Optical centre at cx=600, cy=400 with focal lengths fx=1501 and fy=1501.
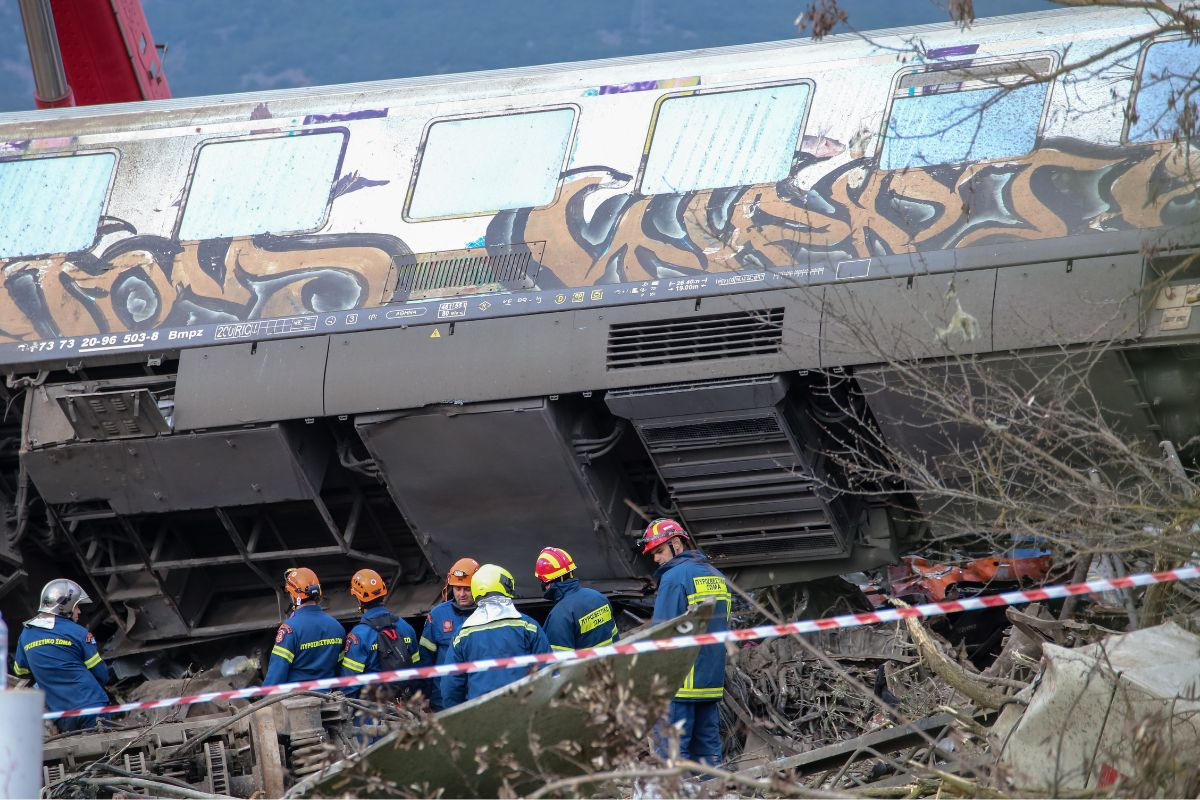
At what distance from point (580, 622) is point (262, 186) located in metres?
3.70

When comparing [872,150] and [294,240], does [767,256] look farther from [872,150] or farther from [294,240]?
[294,240]

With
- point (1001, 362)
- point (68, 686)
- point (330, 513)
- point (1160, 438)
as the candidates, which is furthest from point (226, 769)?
point (1160, 438)

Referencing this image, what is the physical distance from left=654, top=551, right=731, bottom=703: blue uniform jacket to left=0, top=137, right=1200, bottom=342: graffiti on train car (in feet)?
5.72

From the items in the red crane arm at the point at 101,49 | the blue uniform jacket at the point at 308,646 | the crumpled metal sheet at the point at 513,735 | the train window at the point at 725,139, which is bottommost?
the crumpled metal sheet at the point at 513,735

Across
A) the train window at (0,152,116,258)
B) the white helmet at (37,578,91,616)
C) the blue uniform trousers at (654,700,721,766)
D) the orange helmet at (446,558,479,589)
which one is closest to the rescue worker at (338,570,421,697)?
the orange helmet at (446,558,479,589)

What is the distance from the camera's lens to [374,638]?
8.64 m

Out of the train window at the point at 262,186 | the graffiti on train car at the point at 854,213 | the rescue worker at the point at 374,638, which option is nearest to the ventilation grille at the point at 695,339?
the graffiti on train car at the point at 854,213

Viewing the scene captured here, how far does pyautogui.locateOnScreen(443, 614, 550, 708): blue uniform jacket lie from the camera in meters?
7.55

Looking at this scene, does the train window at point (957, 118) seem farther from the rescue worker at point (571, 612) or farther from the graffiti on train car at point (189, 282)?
the graffiti on train car at point (189, 282)

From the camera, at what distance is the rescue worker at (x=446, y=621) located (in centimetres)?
873

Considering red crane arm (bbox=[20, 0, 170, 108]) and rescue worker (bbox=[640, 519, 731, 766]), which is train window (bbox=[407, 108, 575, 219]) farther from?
red crane arm (bbox=[20, 0, 170, 108])

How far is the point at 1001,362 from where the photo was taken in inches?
309

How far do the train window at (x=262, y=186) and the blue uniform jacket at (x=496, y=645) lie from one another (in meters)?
3.17

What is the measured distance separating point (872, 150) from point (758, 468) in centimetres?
194
